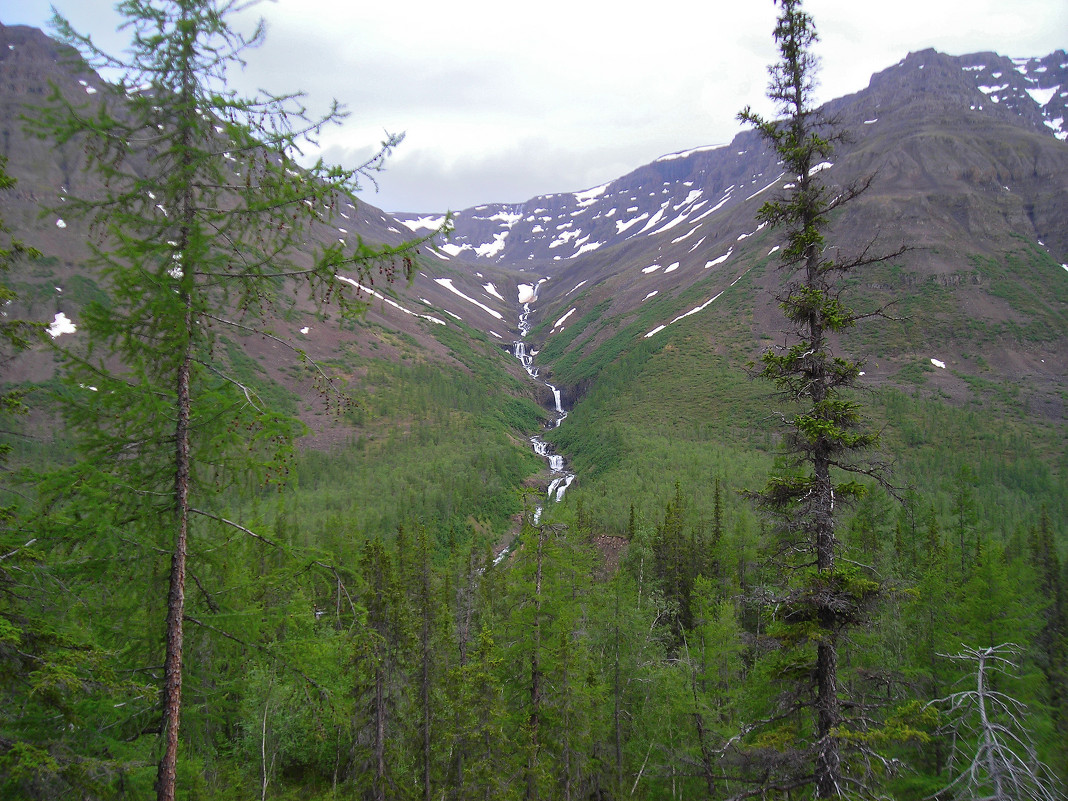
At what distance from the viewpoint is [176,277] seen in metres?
5.30

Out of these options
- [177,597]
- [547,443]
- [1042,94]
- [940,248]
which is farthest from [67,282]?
[1042,94]

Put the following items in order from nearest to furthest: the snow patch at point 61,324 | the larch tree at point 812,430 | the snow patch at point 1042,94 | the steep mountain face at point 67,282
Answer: the larch tree at point 812,430
the steep mountain face at point 67,282
the snow patch at point 61,324
the snow patch at point 1042,94

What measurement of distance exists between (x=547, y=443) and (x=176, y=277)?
251ft

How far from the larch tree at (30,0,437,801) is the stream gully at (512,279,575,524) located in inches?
518

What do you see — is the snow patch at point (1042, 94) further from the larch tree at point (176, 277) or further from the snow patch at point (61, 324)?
the snow patch at point (61, 324)

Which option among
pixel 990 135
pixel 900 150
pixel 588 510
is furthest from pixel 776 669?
pixel 990 135

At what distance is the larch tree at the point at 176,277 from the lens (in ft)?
16.2

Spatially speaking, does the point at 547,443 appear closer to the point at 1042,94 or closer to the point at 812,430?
the point at 812,430

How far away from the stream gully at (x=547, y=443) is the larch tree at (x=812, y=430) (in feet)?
34.0

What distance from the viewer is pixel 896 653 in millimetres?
22500

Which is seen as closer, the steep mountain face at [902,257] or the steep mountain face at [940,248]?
the steep mountain face at [902,257]

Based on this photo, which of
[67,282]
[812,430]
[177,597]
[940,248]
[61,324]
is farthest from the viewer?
[940,248]

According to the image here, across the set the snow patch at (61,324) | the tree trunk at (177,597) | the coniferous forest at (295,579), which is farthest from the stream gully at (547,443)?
the snow patch at (61,324)

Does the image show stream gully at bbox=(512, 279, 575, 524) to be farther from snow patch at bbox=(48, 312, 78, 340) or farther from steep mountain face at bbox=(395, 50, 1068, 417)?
snow patch at bbox=(48, 312, 78, 340)
